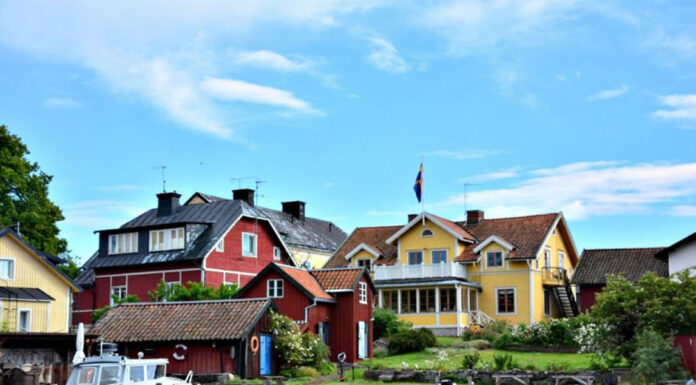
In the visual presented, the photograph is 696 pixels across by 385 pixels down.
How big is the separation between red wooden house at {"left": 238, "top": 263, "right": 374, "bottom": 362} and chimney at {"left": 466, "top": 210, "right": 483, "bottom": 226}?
16243 millimetres

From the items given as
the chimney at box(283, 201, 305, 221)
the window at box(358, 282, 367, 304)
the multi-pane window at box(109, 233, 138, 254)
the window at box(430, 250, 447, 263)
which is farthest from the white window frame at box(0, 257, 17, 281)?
the chimney at box(283, 201, 305, 221)

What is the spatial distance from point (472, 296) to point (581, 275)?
666cm

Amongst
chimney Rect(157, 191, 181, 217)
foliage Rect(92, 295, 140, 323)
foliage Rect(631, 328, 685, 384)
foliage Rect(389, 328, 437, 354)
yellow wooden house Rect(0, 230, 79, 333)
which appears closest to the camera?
foliage Rect(631, 328, 685, 384)

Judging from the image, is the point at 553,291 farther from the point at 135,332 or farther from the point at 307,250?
the point at 135,332

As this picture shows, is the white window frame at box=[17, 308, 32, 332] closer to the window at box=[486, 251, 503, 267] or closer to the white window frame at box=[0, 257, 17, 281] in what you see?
the white window frame at box=[0, 257, 17, 281]

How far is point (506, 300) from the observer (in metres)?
59.3

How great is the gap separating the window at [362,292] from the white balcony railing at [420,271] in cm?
1022

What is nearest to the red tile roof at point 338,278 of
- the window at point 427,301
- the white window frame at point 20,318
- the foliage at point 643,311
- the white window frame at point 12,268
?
the window at point 427,301

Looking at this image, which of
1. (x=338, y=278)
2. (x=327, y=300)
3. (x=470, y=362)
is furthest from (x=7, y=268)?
(x=470, y=362)

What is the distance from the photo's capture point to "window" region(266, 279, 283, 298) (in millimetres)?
46438

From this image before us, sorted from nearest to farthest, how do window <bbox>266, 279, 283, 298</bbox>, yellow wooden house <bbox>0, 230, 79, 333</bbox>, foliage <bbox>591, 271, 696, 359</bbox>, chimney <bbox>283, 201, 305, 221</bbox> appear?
1. foliage <bbox>591, 271, 696, 359</bbox>
2. yellow wooden house <bbox>0, 230, 79, 333</bbox>
3. window <bbox>266, 279, 283, 298</bbox>
4. chimney <bbox>283, 201, 305, 221</bbox>

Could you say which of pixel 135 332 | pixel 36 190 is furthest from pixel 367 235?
pixel 135 332

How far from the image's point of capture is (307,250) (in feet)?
232

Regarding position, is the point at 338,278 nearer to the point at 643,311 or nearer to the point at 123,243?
the point at 643,311
